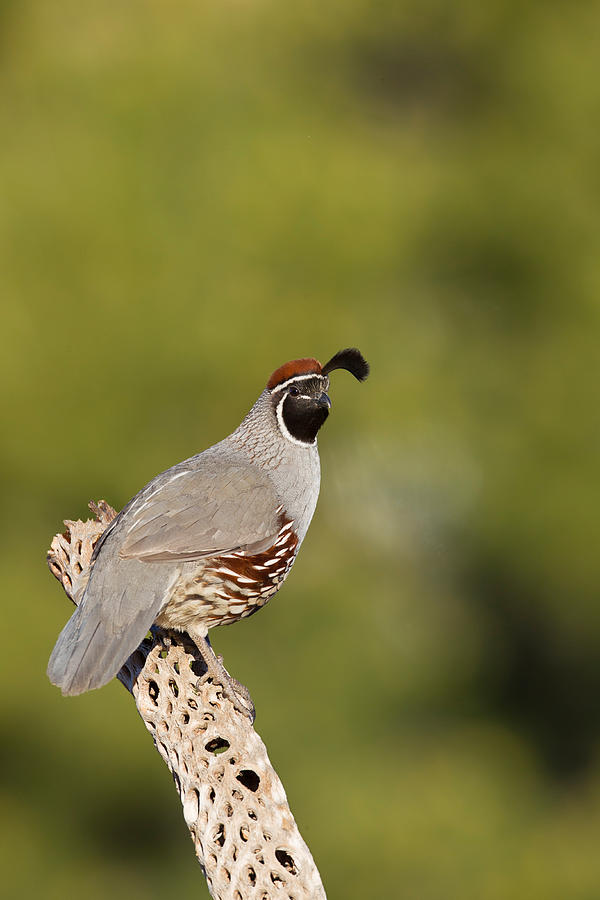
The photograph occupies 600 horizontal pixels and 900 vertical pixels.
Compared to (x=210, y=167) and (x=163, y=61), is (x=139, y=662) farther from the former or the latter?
(x=163, y=61)

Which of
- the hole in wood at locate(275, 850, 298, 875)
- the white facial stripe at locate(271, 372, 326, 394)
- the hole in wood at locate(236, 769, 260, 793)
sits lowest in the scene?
the hole in wood at locate(275, 850, 298, 875)

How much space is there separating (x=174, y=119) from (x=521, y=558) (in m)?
A: 2.55

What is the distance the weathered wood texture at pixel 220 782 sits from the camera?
6.26 feet

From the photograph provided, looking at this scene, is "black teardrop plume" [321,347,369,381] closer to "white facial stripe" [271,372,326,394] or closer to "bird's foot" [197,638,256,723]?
"white facial stripe" [271,372,326,394]

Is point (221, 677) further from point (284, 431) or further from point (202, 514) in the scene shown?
point (284, 431)

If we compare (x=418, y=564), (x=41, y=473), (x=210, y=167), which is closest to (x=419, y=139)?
(x=210, y=167)

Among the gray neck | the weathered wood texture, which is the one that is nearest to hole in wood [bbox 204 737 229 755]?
the weathered wood texture

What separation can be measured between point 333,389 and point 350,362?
2.32 meters

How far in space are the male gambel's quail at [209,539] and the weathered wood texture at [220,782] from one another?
0.27 feet

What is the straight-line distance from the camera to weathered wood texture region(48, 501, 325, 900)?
191 centimetres

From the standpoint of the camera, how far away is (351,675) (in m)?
4.73

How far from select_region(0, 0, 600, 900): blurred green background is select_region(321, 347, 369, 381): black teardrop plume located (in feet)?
6.39

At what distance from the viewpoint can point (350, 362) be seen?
2670mm

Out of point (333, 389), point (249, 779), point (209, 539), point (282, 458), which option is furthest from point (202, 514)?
point (333, 389)
